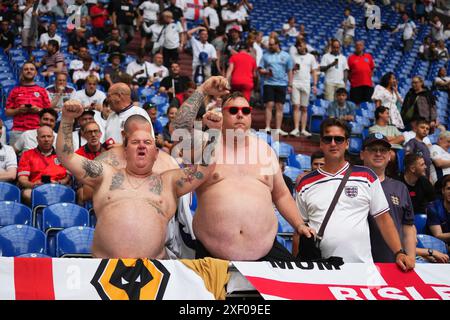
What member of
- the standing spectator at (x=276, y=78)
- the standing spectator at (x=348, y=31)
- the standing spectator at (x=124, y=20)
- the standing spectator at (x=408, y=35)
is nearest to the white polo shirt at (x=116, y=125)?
the standing spectator at (x=276, y=78)

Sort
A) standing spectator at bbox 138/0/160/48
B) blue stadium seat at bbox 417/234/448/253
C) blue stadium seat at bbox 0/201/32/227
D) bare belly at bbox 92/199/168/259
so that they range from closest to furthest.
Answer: bare belly at bbox 92/199/168/259
blue stadium seat at bbox 0/201/32/227
blue stadium seat at bbox 417/234/448/253
standing spectator at bbox 138/0/160/48

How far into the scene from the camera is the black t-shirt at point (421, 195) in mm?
7883

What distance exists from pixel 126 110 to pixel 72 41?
6.82m

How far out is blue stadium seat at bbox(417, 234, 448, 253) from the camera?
6.62 meters

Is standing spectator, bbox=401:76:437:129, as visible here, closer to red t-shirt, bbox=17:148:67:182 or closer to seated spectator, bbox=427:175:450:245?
seated spectator, bbox=427:175:450:245

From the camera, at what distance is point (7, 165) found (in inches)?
291

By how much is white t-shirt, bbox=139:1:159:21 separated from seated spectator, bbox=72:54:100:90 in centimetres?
326

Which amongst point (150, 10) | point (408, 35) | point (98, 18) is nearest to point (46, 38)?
point (98, 18)

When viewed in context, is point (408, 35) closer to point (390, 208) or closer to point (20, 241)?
point (390, 208)

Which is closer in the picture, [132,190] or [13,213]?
[132,190]

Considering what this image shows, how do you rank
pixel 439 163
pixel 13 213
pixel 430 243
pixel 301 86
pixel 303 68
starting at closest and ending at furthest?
pixel 13 213
pixel 430 243
pixel 439 163
pixel 301 86
pixel 303 68

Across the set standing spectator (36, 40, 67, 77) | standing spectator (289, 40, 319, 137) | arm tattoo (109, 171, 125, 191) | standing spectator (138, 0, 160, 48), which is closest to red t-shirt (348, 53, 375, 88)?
standing spectator (289, 40, 319, 137)

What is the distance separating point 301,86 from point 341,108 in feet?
2.46
